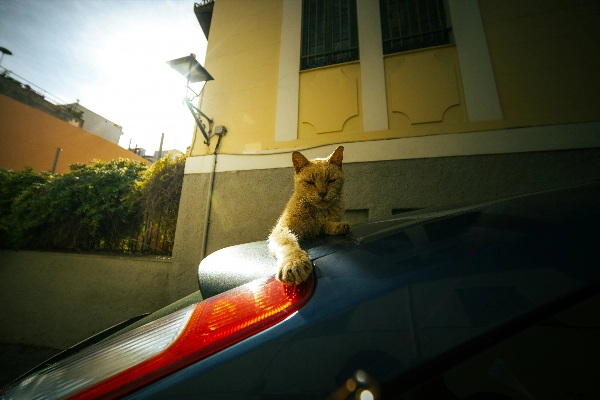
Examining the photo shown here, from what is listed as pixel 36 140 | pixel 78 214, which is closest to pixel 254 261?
pixel 78 214

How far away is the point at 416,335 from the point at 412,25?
6149 millimetres

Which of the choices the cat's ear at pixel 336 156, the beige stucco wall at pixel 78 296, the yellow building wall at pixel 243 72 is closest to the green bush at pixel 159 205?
the beige stucco wall at pixel 78 296

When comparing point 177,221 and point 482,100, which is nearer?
point 482,100

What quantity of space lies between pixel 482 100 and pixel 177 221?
619 cm

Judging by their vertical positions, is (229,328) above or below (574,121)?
below

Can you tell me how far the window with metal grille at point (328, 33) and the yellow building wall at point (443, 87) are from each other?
0.47 meters

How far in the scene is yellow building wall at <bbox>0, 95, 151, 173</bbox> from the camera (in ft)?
41.8

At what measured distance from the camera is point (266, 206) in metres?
4.36

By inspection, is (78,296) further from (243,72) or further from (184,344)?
(243,72)

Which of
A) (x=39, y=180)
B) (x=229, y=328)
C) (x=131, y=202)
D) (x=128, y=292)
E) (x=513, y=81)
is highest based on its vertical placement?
(x=513, y=81)

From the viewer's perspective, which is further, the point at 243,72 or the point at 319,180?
the point at 243,72

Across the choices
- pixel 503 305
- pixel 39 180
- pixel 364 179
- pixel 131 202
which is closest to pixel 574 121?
pixel 364 179

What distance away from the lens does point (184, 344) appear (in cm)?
65

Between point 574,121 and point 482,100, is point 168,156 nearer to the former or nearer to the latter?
point 482,100
